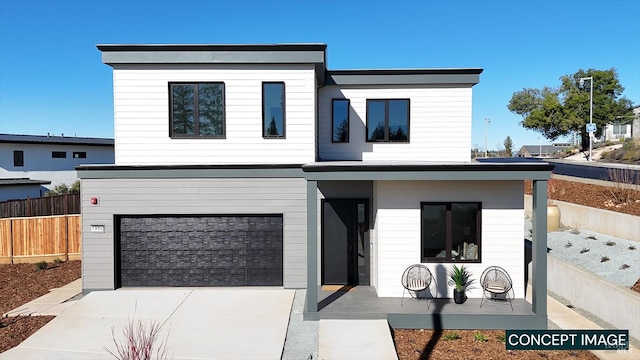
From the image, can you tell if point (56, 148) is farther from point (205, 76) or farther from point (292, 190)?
point (292, 190)

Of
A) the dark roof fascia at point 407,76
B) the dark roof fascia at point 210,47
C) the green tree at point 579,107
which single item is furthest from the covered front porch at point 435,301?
the green tree at point 579,107

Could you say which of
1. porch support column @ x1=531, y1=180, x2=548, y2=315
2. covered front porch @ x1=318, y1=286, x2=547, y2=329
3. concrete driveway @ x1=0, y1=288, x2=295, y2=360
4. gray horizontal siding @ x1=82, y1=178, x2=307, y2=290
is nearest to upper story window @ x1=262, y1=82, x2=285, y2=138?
gray horizontal siding @ x1=82, y1=178, x2=307, y2=290

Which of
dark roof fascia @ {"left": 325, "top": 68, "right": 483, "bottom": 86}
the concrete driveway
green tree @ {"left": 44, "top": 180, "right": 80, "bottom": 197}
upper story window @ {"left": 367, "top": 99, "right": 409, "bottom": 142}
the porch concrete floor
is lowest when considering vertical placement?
the concrete driveway

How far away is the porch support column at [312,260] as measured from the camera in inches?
297

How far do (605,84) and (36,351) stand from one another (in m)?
53.3

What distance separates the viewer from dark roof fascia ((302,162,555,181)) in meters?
7.70

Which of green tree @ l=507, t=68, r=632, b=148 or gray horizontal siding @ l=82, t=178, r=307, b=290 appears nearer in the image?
gray horizontal siding @ l=82, t=178, r=307, b=290

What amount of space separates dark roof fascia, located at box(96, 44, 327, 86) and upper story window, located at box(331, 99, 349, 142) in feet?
5.66

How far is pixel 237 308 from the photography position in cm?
820

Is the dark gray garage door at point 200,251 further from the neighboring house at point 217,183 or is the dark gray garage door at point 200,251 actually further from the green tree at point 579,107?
the green tree at point 579,107

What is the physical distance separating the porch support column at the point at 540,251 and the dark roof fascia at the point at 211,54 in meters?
5.87

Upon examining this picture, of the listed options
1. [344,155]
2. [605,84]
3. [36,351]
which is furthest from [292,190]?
[605,84]

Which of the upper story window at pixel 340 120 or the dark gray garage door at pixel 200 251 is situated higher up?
the upper story window at pixel 340 120

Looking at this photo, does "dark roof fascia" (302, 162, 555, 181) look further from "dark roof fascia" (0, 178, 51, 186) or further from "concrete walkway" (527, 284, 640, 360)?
"dark roof fascia" (0, 178, 51, 186)
